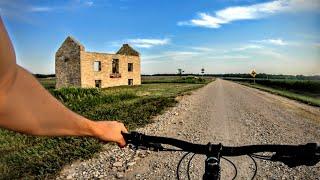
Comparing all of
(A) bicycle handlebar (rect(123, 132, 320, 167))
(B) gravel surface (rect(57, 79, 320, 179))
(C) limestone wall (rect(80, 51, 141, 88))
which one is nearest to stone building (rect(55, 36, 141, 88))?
(C) limestone wall (rect(80, 51, 141, 88))

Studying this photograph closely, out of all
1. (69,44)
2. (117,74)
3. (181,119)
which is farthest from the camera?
(117,74)

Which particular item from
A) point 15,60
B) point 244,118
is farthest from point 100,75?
point 15,60

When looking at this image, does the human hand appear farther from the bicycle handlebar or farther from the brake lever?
the brake lever

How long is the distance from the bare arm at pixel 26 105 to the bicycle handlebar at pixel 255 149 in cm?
58

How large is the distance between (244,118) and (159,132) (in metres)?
5.33

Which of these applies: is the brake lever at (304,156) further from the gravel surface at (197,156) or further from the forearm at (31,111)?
the gravel surface at (197,156)

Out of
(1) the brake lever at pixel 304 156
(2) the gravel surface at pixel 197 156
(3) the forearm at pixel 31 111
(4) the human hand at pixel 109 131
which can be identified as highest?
(3) the forearm at pixel 31 111

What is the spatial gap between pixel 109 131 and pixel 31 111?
0.56 m

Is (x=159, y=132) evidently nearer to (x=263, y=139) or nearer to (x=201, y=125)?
(x=201, y=125)

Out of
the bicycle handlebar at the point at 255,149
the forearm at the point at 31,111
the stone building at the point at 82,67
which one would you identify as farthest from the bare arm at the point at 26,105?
the stone building at the point at 82,67

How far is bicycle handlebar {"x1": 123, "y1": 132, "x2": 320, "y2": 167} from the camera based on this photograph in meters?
1.51

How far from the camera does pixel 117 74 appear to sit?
1943 inches

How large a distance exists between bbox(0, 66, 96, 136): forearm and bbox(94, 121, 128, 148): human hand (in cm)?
25

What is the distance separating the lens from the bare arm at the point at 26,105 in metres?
0.76
